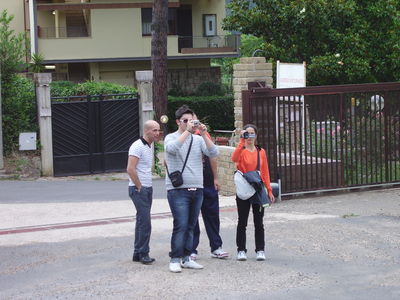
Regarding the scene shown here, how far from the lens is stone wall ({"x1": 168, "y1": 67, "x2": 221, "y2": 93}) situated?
135 feet

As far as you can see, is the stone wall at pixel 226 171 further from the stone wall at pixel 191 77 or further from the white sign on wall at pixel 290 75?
the stone wall at pixel 191 77

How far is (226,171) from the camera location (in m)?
15.4

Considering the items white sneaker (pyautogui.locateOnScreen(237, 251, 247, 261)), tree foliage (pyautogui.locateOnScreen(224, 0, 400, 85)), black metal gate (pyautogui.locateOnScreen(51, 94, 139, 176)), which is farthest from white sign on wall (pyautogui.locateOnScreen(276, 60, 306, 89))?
tree foliage (pyautogui.locateOnScreen(224, 0, 400, 85))

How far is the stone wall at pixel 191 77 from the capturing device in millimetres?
41219

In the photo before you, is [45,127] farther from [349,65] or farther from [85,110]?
[349,65]

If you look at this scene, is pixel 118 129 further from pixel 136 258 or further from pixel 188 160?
pixel 188 160

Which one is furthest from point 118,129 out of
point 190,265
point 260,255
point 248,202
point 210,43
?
point 210,43

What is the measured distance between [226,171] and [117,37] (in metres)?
24.6

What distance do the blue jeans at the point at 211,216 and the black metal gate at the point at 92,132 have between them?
1235cm

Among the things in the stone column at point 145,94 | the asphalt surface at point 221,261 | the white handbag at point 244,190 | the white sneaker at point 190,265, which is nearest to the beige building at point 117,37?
the stone column at point 145,94

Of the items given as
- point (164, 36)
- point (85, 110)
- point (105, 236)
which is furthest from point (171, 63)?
point (105, 236)

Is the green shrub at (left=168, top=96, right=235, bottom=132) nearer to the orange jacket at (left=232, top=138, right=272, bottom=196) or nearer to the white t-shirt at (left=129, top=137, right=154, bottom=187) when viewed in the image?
the orange jacket at (left=232, top=138, right=272, bottom=196)

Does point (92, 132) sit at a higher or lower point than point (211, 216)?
higher

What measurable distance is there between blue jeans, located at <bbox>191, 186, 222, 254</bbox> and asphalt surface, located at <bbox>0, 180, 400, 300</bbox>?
220mm
